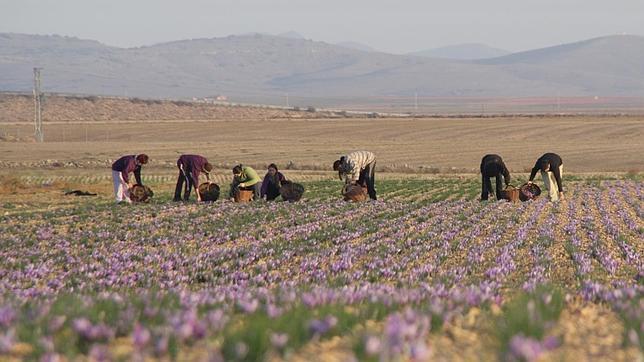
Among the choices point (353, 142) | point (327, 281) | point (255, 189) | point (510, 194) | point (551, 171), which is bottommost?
point (353, 142)

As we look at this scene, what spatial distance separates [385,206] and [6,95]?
13847cm

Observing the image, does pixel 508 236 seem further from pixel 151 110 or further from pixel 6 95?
pixel 6 95

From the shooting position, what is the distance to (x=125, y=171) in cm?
2266

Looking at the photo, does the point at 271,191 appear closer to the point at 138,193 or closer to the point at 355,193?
the point at 355,193

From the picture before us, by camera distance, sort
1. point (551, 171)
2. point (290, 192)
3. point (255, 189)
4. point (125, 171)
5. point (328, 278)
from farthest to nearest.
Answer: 1. point (255, 189)
2. point (290, 192)
3. point (551, 171)
4. point (125, 171)
5. point (328, 278)

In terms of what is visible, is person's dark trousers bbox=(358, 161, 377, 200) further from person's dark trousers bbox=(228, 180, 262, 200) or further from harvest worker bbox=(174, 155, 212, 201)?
harvest worker bbox=(174, 155, 212, 201)

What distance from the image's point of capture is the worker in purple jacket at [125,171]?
22547 mm

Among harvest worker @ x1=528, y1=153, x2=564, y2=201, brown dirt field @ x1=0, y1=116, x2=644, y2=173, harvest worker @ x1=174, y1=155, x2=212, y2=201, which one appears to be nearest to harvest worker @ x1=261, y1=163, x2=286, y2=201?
harvest worker @ x1=174, y1=155, x2=212, y2=201

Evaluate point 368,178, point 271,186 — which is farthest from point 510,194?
point 271,186

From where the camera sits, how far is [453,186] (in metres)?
33.8

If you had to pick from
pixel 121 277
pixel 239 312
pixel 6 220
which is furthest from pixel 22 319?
pixel 6 220

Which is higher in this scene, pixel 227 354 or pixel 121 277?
pixel 227 354

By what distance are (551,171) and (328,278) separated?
14338 mm

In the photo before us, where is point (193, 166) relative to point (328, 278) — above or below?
above
